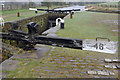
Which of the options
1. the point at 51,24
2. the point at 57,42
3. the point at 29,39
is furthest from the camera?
the point at 51,24

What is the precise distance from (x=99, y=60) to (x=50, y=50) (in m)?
1.95

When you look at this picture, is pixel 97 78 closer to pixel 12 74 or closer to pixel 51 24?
pixel 12 74

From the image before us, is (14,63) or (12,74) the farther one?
(14,63)

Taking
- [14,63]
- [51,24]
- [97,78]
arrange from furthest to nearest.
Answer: [51,24] → [14,63] → [97,78]

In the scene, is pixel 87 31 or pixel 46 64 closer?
pixel 46 64

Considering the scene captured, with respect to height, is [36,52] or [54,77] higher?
[36,52]

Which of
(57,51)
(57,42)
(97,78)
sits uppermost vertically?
(57,42)

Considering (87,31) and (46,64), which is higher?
(87,31)

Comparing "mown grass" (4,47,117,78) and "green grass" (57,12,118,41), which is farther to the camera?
"green grass" (57,12,118,41)

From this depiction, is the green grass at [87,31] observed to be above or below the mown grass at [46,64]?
above

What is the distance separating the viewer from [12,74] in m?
4.15

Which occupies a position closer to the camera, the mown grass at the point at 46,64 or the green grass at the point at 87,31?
the mown grass at the point at 46,64

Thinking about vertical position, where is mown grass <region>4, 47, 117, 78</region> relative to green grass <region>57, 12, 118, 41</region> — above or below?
below

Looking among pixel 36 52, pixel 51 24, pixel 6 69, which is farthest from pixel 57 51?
pixel 51 24
